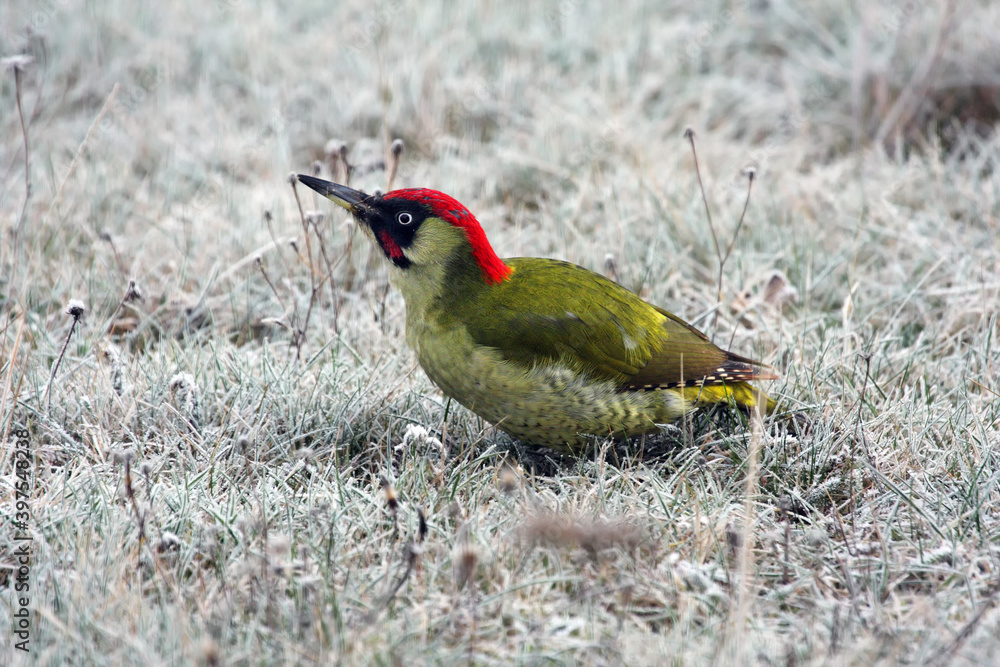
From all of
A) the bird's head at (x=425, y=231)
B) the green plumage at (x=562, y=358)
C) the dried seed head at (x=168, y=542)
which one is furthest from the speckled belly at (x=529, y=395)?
the dried seed head at (x=168, y=542)

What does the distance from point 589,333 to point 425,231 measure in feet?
2.15

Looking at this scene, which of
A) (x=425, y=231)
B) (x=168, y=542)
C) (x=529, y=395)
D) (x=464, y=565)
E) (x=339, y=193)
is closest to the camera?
(x=464, y=565)

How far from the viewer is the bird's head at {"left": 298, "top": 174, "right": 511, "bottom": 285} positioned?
3.20 metres

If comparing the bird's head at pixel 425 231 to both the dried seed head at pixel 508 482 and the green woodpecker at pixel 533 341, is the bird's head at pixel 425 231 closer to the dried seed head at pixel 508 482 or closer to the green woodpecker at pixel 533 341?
the green woodpecker at pixel 533 341

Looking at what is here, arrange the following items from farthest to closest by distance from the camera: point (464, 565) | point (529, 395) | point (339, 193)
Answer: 1. point (339, 193)
2. point (529, 395)
3. point (464, 565)

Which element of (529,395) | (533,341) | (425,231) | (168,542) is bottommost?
(168,542)

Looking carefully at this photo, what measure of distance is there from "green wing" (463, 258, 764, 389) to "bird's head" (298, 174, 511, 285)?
13 cm

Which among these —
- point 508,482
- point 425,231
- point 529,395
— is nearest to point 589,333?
point 529,395

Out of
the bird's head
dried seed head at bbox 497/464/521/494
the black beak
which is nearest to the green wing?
the bird's head

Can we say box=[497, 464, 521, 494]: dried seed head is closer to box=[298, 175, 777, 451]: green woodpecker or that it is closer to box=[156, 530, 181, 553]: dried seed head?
box=[298, 175, 777, 451]: green woodpecker

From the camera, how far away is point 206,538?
2598 mm

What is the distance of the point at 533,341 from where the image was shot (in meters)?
3.11

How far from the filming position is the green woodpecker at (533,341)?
3.09 metres

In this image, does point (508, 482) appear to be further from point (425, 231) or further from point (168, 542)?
point (425, 231)
